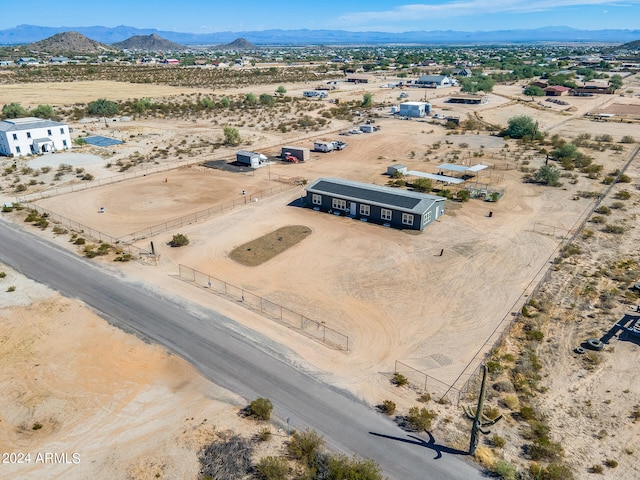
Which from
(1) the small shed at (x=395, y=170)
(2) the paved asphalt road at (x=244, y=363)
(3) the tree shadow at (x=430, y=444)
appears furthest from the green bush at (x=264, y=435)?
(1) the small shed at (x=395, y=170)

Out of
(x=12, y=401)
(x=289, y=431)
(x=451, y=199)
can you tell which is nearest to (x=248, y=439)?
(x=289, y=431)

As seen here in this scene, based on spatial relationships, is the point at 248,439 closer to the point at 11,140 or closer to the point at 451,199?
the point at 451,199

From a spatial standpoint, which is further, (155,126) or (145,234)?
(155,126)

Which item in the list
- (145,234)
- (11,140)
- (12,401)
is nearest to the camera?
(12,401)

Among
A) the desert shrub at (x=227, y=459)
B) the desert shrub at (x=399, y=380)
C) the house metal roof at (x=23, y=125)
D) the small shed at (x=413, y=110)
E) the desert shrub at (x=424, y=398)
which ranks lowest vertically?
the desert shrub at (x=424, y=398)

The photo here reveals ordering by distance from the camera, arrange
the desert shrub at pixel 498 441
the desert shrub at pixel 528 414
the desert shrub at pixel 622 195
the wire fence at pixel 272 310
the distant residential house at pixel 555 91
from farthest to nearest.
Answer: the distant residential house at pixel 555 91
the desert shrub at pixel 622 195
the wire fence at pixel 272 310
the desert shrub at pixel 528 414
the desert shrub at pixel 498 441

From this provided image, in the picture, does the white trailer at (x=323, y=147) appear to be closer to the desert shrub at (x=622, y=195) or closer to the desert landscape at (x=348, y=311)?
the desert landscape at (x=348, y=311)
